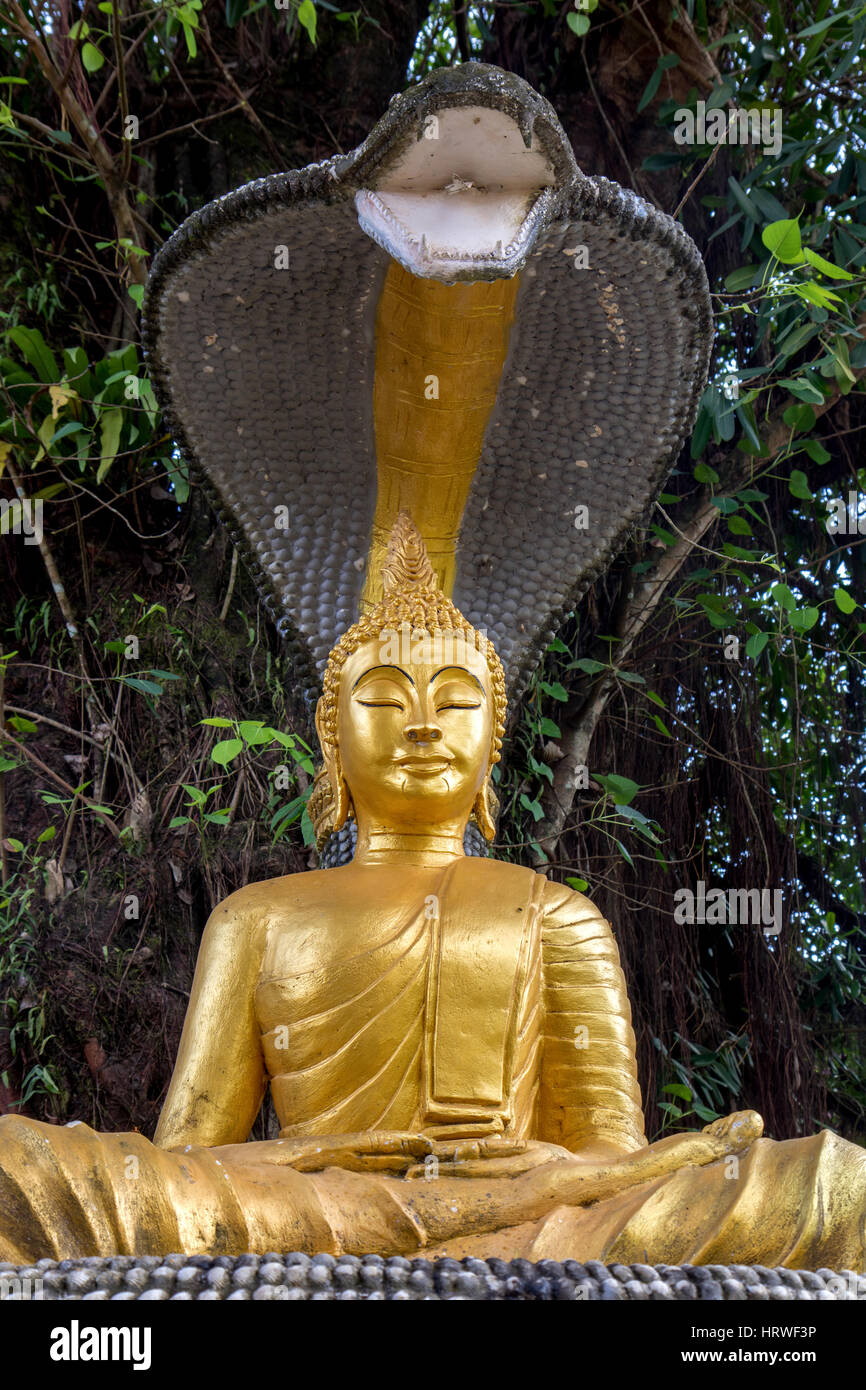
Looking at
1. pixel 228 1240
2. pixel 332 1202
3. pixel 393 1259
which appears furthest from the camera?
pixel 332 1202

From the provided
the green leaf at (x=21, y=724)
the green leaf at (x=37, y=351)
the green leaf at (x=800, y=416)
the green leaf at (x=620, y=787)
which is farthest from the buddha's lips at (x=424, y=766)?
the green leaf at (x=37, y=351)

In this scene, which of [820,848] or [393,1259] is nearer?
[393,1259]

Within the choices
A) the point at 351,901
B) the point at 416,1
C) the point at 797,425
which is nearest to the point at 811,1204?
the point at 351,901

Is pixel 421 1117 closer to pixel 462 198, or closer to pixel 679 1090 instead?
pixel 679 1090

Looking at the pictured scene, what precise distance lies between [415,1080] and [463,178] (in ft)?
5.90

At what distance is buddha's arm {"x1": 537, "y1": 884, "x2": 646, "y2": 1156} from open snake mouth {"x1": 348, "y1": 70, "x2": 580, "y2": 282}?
1339mm

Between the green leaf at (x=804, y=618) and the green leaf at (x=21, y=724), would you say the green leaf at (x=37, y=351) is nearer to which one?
the green leaf at (x=21, y=724)

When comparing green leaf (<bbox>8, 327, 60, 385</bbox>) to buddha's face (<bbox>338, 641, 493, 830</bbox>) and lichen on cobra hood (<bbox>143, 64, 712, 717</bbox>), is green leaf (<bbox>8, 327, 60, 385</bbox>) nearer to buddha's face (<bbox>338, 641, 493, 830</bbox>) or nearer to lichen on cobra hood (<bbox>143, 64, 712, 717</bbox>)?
lichen on cobra hood (<bbox>143, 64, 712, 717</bbox>)

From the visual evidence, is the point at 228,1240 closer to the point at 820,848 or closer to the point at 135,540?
the point at 135,540

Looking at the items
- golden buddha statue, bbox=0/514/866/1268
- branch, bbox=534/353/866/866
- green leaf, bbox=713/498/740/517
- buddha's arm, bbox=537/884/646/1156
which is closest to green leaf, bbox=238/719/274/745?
golden buddha statue, bbox=0/514/866/1268

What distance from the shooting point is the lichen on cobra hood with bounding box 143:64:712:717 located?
3521mm

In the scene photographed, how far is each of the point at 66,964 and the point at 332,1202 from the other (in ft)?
7.48

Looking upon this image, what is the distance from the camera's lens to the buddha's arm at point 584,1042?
317 centimetres

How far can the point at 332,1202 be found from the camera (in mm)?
2609
